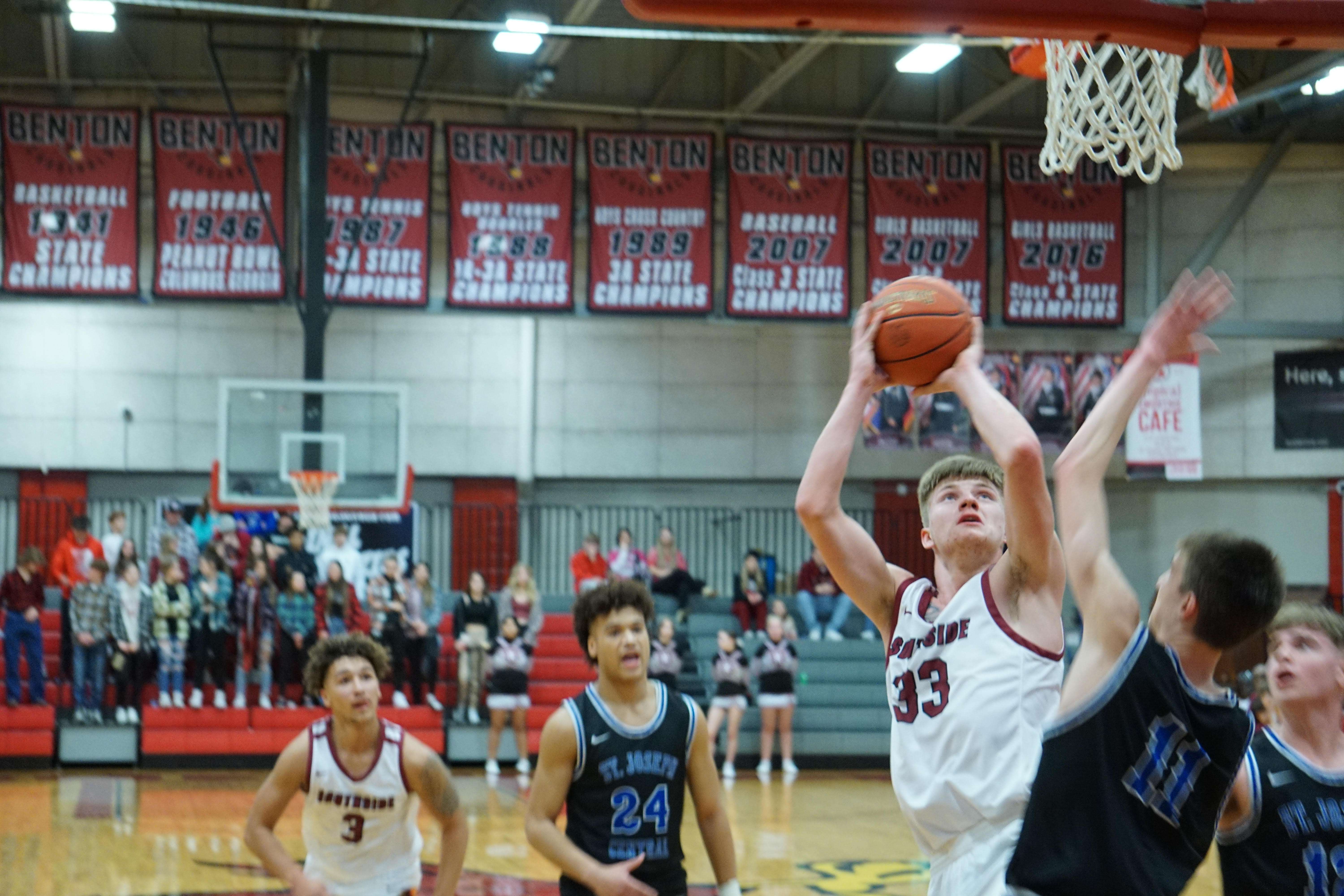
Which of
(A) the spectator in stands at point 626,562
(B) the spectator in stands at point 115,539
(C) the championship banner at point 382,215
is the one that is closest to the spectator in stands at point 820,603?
(A) the spectator in stands at point 626,562

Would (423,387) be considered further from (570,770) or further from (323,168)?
(570,770)

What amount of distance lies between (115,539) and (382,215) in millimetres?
4595

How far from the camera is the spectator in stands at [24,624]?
44.6 feet

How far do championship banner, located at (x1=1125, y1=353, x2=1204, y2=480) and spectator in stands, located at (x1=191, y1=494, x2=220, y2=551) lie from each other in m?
11.1

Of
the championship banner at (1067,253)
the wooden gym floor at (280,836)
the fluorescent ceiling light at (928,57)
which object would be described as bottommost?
the wooden gym floor at (280,836)

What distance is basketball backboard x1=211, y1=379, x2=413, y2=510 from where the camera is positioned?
1354 cm

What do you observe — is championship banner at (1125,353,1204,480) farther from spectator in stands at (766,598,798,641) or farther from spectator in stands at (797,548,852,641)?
spectator in stands at (766,598,798,641)

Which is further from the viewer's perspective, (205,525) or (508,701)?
(205,525)

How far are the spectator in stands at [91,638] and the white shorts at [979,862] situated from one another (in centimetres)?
1218

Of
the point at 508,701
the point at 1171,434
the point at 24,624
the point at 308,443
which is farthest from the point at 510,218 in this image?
the point at 1171,434

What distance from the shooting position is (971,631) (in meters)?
3.05

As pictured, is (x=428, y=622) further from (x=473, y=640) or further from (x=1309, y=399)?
(x=1309, y=399)

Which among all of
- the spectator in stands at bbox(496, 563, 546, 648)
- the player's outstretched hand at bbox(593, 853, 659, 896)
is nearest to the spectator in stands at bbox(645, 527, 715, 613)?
the spectator in stands at bbox(496, 563, 546, 648)

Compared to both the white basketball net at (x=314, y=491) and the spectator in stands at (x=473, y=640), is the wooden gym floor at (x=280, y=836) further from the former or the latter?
the white basketball net at (x=314, y=491)
